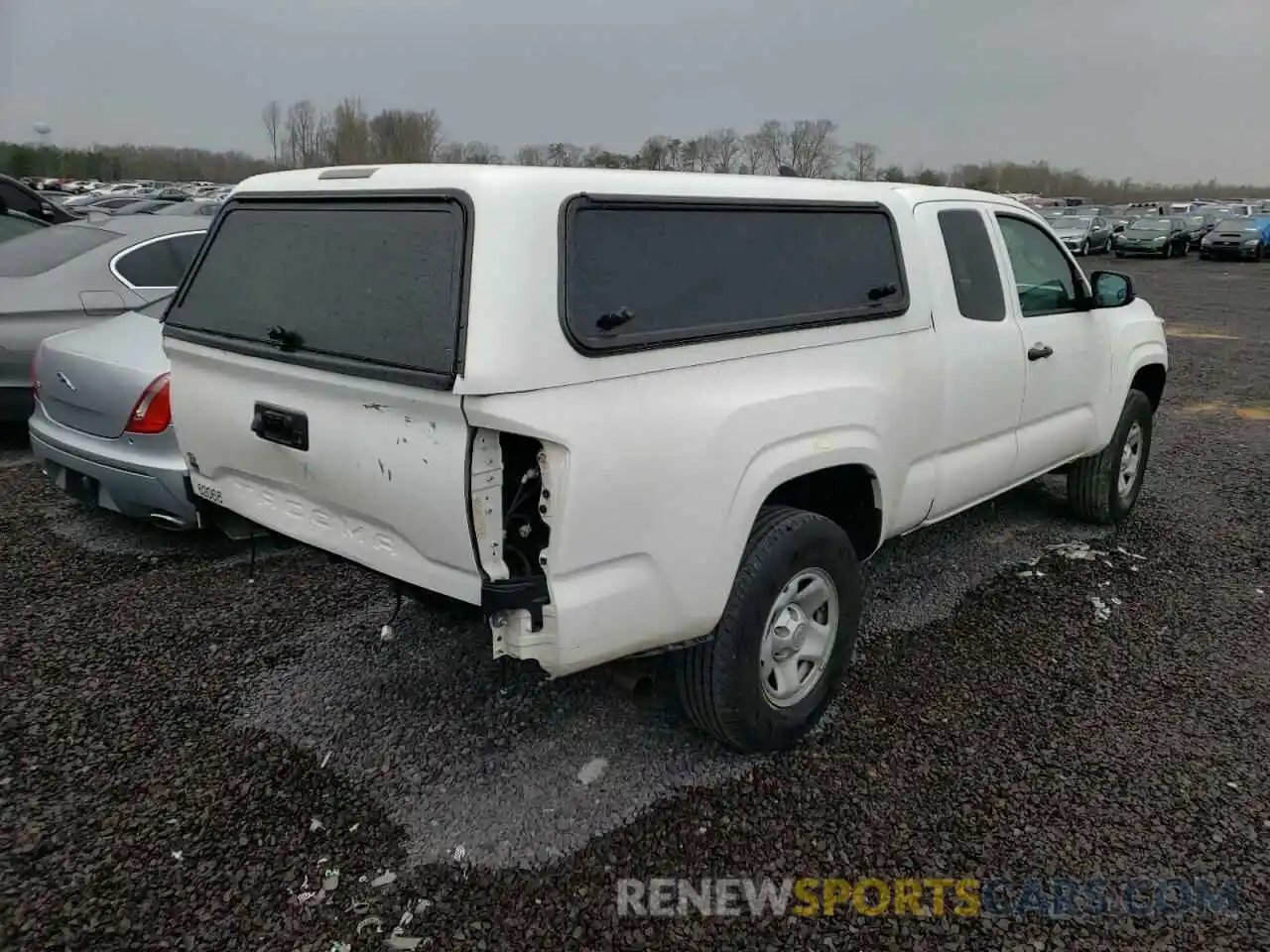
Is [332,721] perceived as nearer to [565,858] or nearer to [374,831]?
[374,831]

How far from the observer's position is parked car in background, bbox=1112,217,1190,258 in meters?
31.9

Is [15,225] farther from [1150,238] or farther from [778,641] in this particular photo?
[1150,238]

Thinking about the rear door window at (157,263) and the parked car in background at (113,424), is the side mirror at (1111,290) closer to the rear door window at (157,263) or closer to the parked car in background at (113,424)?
the parked car in background at (113,424)

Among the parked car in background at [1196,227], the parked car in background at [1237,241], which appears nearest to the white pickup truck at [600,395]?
the parked car in background at [1237,241]

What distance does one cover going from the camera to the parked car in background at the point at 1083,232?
31.5 metres

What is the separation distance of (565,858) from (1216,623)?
330cm

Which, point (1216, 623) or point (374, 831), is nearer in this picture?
point (374, 831)

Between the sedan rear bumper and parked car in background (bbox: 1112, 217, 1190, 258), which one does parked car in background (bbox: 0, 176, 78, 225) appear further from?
parked car in background (bbox: 1112, 217, 1190, 258)

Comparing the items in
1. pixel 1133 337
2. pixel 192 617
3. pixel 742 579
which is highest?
pixel 1133 337

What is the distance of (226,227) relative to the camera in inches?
133

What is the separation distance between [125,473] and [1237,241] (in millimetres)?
35392

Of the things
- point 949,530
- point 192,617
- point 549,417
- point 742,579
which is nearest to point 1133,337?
point 949,530

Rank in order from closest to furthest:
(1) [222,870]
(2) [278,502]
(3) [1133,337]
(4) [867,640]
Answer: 1. (1) [222,870]
2. (2) [278,502]
3. (4) [867,640]
4. (3) [1133,337]

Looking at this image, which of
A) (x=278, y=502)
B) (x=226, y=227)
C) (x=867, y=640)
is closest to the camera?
(x=278, y=502)
